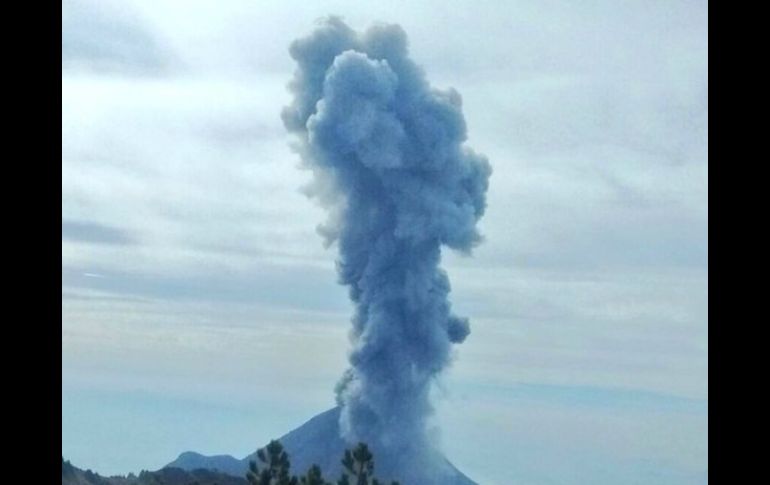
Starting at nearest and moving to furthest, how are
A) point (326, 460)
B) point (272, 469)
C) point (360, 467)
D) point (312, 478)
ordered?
point (272, 469), point (312, 478), point (360, 467), point (326, 460)

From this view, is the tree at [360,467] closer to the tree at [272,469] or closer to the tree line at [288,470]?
the tree line at [288,470]

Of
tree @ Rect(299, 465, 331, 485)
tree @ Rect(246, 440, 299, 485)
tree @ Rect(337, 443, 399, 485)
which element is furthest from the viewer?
tree @ Rect(337, 443, 399, 485)

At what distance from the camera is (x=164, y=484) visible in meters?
61.5

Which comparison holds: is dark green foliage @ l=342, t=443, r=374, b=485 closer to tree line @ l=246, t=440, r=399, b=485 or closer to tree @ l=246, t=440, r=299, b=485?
tree line @ l=246, t=440, r=399, b=485

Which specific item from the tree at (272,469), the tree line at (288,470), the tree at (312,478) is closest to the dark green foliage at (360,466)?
the tree line at (288,470)

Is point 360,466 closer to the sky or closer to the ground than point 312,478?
closer to the sky

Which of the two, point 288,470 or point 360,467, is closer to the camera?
point 288,470

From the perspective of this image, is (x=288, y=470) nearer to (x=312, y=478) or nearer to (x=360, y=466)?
(x=312, y=478)

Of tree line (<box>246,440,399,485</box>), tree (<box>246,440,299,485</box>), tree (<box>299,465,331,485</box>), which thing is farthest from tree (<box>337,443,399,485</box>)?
tree (<box>246,440,299,485</box>)

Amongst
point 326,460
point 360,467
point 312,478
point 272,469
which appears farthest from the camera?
point 326,460

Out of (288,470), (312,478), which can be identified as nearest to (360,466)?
(312,478)

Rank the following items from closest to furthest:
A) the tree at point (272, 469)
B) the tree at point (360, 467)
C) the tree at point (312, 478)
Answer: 1. the tree at point (272, 469)
2. the tree at point (312, 478)
3. the tree at point (360, 467)

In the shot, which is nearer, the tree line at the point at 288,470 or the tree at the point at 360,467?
the tree line at the point at 288,470
